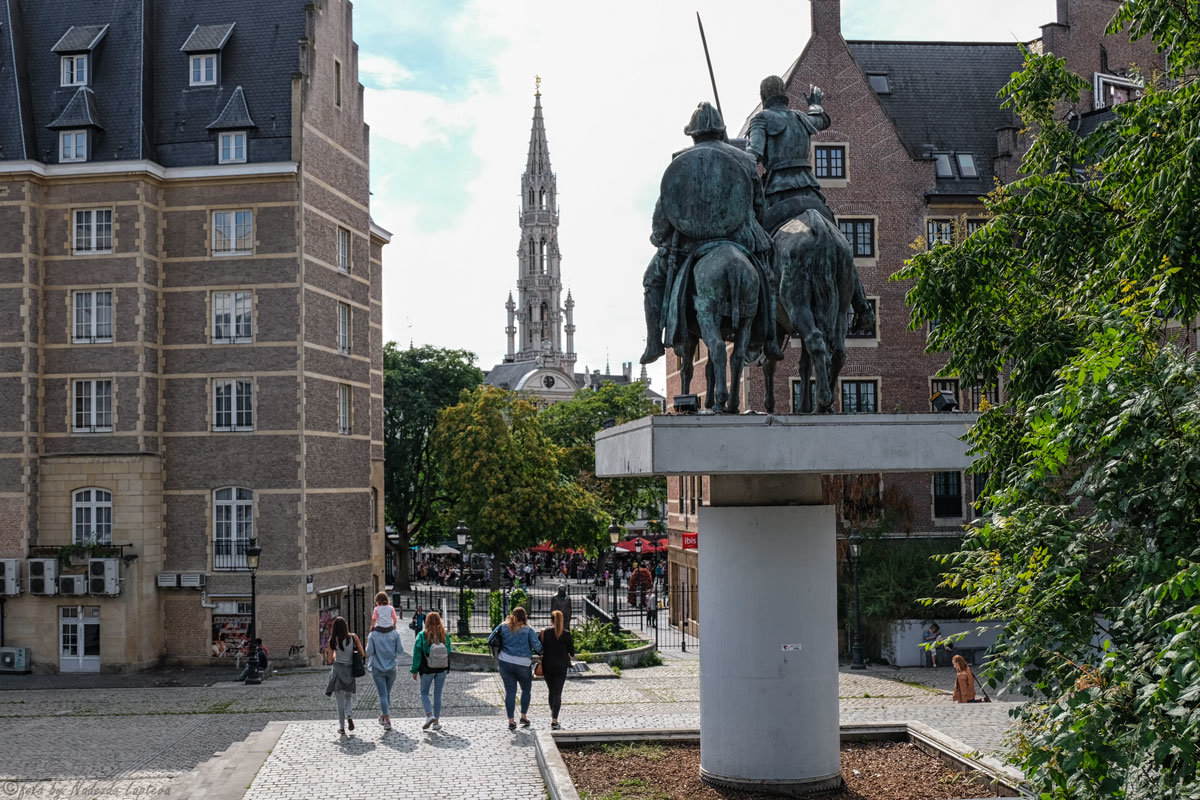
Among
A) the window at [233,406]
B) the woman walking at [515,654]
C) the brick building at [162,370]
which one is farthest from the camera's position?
the window at [233,406]

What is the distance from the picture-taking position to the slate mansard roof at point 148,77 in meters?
37.3

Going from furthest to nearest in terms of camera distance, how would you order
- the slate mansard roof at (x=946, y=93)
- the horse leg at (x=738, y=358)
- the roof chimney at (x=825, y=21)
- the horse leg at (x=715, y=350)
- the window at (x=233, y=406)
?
1. the slate mansard roof at (x=946, y=93)
2. the roof chimney at (x=825, y=21)
3. the window at (x=233, y=406)
4. the horse leg at (x=738, y=358)
5. the horse leg at (x=715, y=350)

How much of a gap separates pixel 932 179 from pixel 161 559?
25.6 metres

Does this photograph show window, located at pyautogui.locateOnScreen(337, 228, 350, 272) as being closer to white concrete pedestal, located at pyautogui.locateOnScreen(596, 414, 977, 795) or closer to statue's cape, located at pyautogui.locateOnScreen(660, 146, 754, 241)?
statue's cape, located at pyautogui.locateOnScreen(660, 146, 754, 241)

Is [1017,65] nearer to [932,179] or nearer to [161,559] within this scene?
[932,179]

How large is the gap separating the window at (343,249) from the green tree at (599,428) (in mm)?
28963

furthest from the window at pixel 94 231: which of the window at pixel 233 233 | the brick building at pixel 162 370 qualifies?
the window at pixel 233 233

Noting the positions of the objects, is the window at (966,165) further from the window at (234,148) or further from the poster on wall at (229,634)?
the poster on wall at (229,634)

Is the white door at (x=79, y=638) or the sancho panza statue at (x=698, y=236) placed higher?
the sancho panza statue at (x=698, y=236)

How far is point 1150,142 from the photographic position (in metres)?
10.4

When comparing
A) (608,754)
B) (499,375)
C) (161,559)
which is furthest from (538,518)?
(499,375)

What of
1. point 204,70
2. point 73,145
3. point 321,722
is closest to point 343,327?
point 204,70

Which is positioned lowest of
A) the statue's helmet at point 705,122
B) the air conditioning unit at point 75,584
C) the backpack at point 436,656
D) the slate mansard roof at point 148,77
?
the air conditioning unit at point 75,584

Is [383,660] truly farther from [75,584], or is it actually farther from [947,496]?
[947,496]
